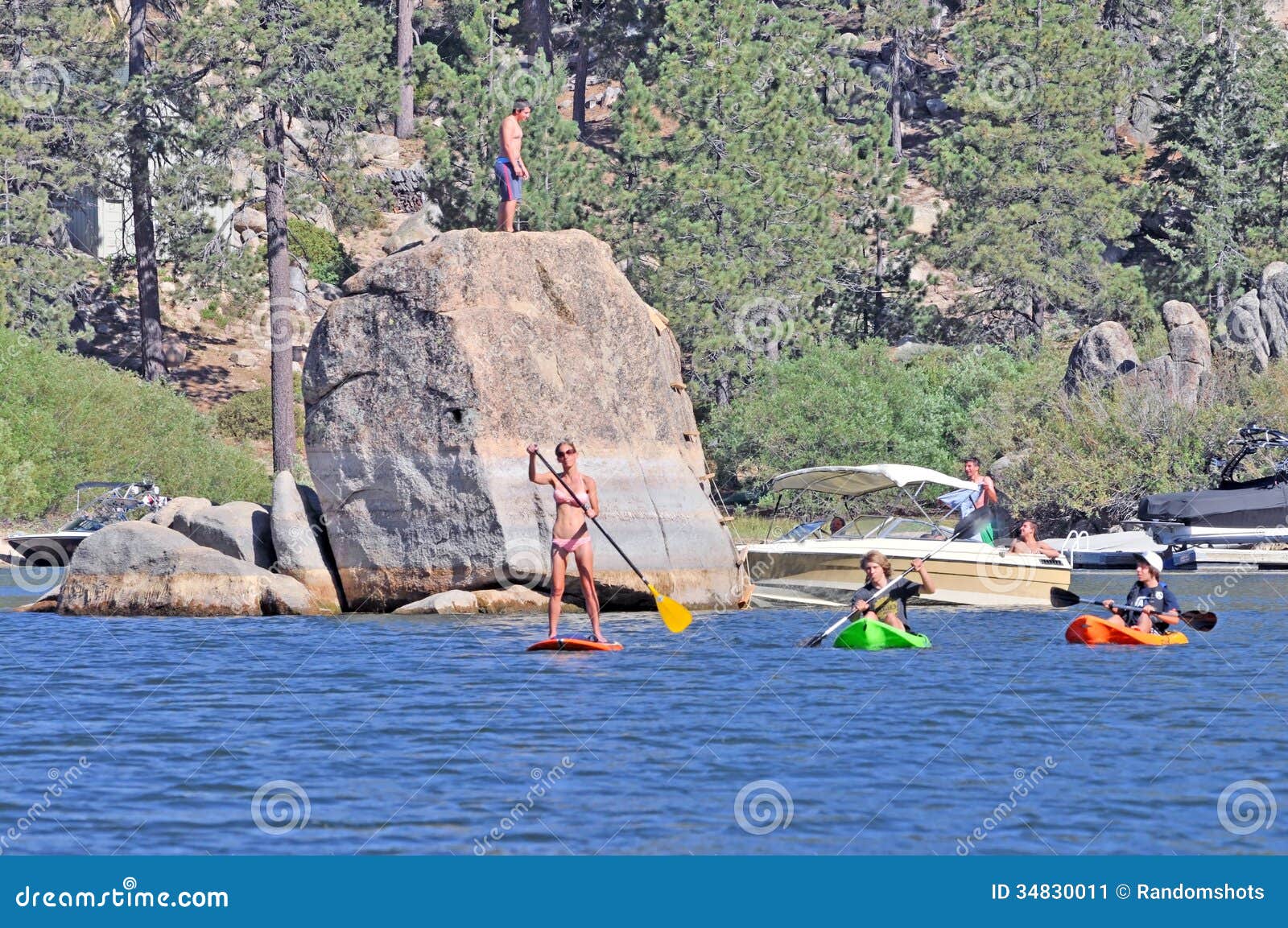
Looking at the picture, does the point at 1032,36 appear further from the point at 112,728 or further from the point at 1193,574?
the point at 112,728

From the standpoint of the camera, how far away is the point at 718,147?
171 ft

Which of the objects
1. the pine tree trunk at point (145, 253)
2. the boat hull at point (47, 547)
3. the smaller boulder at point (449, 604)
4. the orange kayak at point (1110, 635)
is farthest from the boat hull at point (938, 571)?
the pine tree trunk at point (145, 253)

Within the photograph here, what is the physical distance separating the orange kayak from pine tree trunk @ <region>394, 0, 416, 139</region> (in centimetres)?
4145

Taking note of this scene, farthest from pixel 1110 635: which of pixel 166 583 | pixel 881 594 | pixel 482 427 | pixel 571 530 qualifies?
pixel 166 583

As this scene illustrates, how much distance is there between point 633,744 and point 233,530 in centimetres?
1392

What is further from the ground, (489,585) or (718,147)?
(718,147)

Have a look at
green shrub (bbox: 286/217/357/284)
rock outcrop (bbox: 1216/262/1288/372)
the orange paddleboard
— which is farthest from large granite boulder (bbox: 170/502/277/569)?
green shrub (bbox: 286/217/357/284)

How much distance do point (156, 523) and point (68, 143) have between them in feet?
95.4

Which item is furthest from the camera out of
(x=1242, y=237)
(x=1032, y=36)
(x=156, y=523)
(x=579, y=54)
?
(x=579, y=54)

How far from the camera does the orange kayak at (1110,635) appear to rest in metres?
20.9

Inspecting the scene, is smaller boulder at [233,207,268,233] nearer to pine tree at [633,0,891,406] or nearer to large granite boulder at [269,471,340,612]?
pine tree at [633,0,891,406]

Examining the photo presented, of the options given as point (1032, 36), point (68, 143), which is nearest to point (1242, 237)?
point (1032, 36)

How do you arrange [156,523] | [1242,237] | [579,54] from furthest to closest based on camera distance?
[579,54] → [1242,237] → [156,523]

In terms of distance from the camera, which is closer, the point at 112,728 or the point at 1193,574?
the point at 112,728
